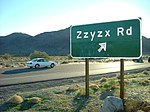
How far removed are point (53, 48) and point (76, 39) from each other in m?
150

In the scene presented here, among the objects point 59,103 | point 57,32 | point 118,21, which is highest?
point 57,32

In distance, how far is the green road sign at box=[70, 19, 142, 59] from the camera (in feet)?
26.7

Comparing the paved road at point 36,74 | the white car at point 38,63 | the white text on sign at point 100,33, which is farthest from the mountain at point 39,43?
the white text on sign at point 100,33

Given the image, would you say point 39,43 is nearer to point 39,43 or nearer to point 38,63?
point 39,43

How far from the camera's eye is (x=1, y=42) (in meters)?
176

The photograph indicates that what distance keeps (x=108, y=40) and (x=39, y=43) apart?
517 feet

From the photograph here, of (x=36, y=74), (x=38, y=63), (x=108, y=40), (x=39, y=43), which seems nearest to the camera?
(x=108, y=40)

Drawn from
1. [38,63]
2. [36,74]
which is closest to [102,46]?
[36,74]

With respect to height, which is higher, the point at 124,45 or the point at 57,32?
the point at 57,32

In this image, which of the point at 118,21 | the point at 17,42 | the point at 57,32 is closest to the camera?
the point at 118,21

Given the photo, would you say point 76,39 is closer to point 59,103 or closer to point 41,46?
point 59,103

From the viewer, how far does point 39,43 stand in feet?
541

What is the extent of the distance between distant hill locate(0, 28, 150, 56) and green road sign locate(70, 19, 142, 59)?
451ft

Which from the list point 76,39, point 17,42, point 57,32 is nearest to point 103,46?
point 76,39
